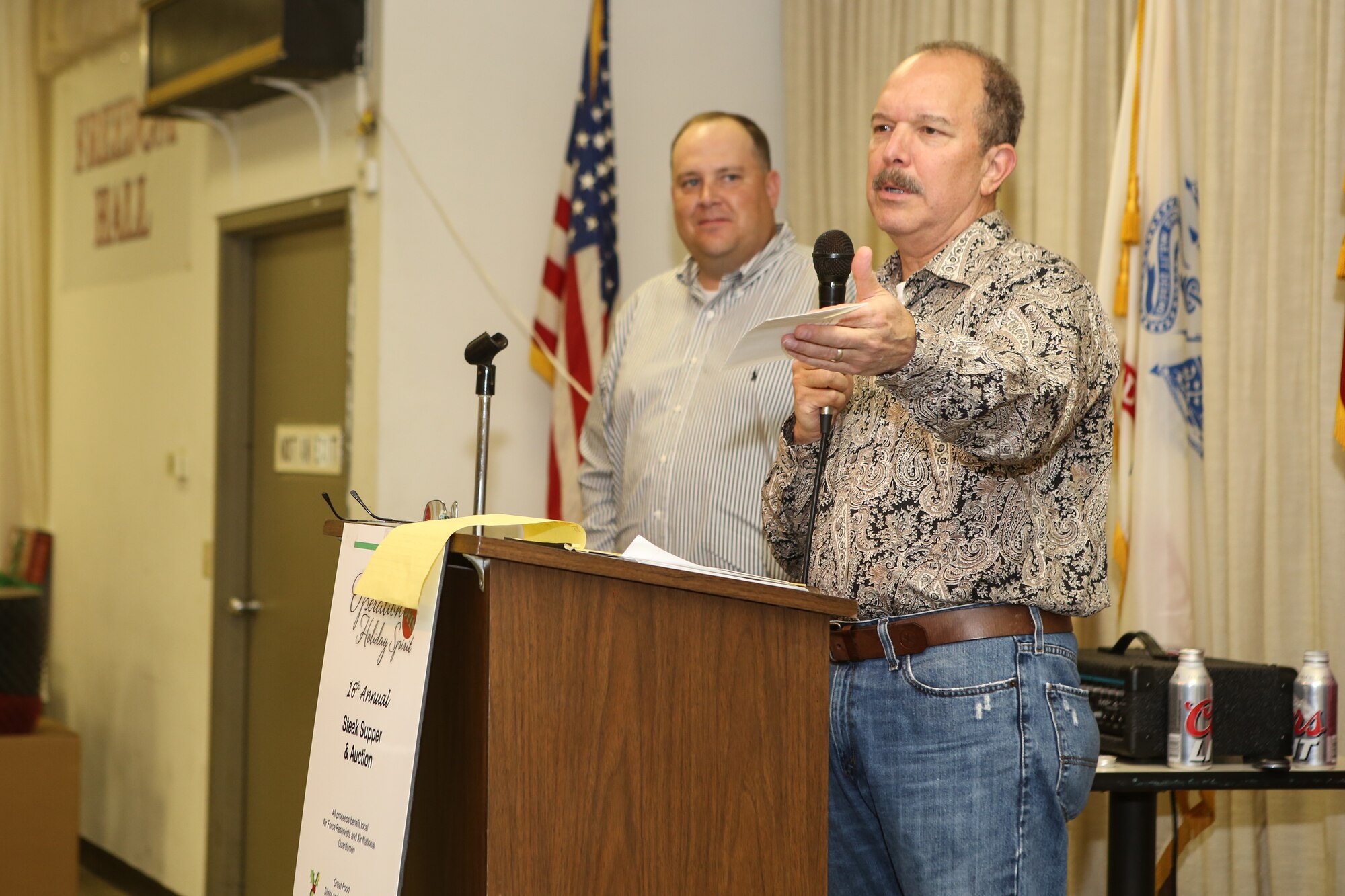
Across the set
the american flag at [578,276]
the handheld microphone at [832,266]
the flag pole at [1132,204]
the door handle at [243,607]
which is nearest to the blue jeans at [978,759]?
the handheld microphone at [832,266]

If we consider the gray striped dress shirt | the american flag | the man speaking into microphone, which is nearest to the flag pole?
the gray striped dress shirt

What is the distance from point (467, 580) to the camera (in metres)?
1.47

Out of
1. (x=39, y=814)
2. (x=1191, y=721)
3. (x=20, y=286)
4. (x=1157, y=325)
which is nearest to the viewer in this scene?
(x=1191, y=721)

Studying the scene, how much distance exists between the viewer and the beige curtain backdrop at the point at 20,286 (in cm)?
570

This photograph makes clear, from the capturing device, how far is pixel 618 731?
1.43 m

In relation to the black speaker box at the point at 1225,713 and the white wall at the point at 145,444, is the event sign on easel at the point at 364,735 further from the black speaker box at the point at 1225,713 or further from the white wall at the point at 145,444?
the white wall at the point at 145,444

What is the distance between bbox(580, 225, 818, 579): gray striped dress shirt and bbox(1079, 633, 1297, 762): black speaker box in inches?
31.1

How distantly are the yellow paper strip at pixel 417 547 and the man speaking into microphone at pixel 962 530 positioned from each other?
401mm

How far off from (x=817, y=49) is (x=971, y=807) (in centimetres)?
282

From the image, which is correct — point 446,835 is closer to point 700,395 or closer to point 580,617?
point 580,617

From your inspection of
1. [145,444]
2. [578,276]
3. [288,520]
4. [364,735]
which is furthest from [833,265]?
[145,444]

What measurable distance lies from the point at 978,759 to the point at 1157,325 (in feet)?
4.94

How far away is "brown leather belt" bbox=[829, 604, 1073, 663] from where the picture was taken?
5.45ft

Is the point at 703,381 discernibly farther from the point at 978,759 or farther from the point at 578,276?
the point at 978,759
